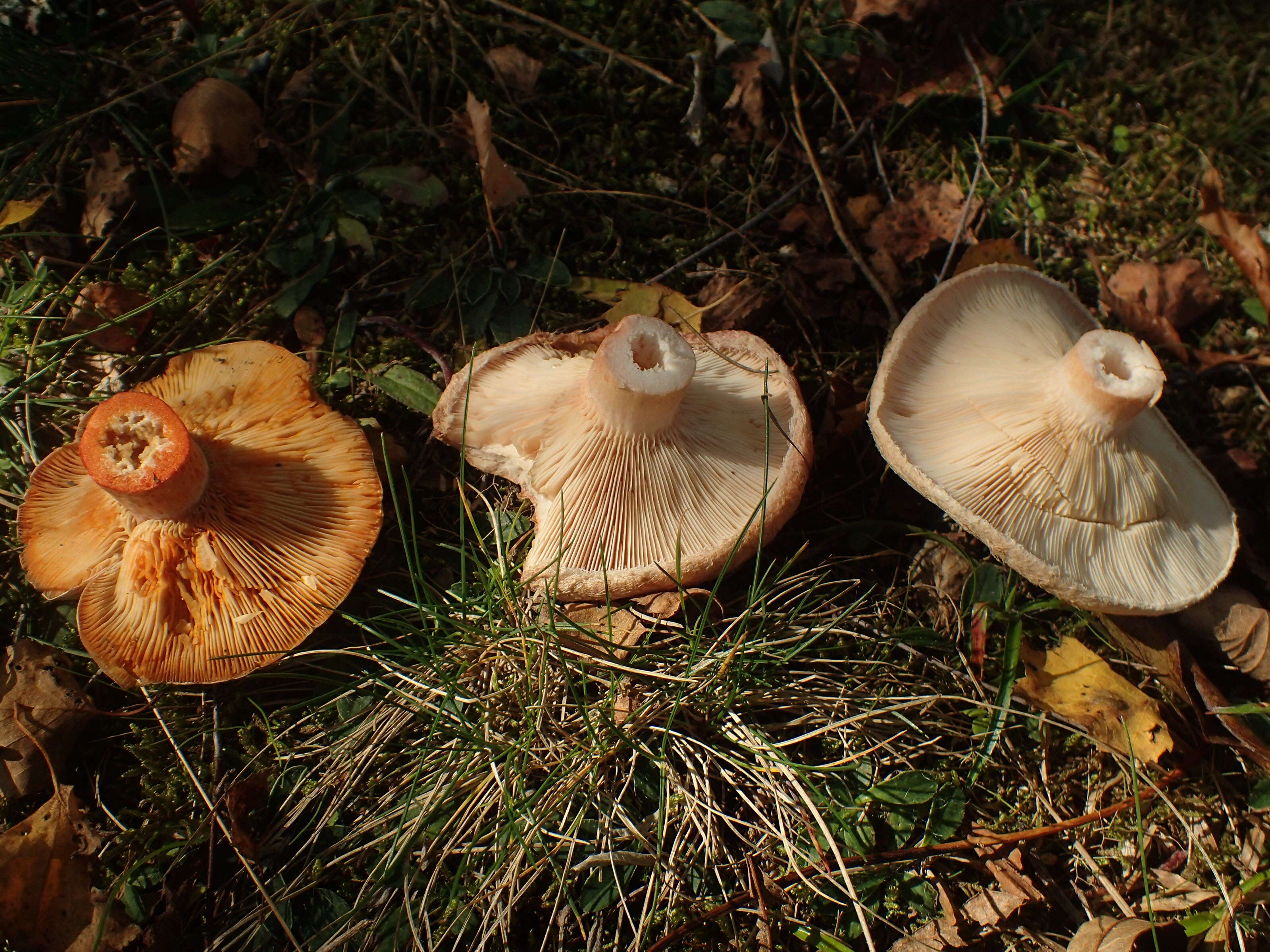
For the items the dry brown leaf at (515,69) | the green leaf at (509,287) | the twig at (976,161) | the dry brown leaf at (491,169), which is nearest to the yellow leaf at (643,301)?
the green leaf at (509,287)

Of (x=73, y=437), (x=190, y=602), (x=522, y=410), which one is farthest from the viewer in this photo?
(x=73, y=437)

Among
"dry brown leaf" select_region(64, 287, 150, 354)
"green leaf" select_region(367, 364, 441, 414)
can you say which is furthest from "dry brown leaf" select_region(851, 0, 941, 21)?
"dry brown leaf" select_region(64, 287, 150, 354)

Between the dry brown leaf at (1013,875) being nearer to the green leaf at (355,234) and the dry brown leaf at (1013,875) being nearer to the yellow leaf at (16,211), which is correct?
the green leaf at (355,234)

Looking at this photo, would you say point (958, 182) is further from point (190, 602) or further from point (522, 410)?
point (190, 602)

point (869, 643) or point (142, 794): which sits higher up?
point (869, 643)

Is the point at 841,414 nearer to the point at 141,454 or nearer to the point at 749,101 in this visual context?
the point at 749,101

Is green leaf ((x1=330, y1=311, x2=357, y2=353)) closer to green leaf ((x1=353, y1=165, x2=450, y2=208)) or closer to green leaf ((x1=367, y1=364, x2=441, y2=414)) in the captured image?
green leaf ((x1=367, y1=364, x2=441, y2=414))

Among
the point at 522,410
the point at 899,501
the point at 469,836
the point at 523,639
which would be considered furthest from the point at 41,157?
the point at 899,501
